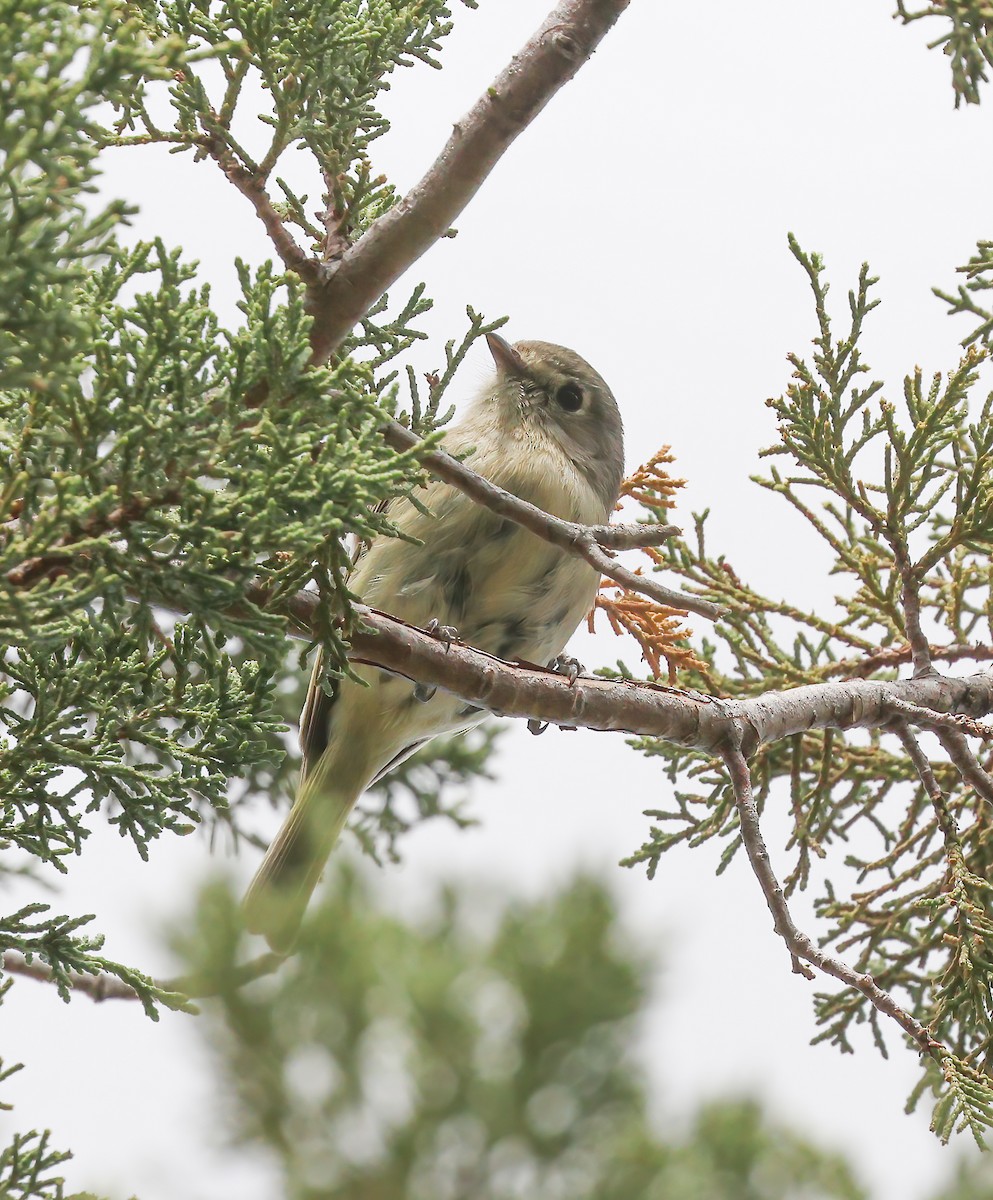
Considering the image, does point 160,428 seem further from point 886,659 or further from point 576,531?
point 886,659

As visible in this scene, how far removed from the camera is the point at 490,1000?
130 centimetres

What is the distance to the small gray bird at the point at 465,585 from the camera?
3.23 m

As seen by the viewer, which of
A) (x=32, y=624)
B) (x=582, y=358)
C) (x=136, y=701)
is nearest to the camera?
(x=32, y=624)

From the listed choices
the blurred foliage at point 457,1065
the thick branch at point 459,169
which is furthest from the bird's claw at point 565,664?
the blurred foliage at point 457,1065

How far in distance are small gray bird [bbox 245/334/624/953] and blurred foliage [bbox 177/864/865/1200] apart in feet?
5.70

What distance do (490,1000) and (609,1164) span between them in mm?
183

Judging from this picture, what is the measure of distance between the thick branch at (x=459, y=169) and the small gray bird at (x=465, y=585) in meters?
0.86

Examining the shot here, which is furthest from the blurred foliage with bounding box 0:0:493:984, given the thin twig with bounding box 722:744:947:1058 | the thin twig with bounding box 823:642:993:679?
the thin twig with bounding box 823:642:993:679

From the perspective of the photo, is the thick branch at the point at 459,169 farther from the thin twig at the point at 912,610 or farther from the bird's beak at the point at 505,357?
the bird's beak at the point at 505,357

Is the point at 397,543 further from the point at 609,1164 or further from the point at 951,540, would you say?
the point at 609,1164

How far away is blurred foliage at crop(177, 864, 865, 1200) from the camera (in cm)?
123

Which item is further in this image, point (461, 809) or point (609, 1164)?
point (461, 809)

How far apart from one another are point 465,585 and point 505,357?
855 mm

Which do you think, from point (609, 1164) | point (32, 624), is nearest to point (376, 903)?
point (609, 1164)
